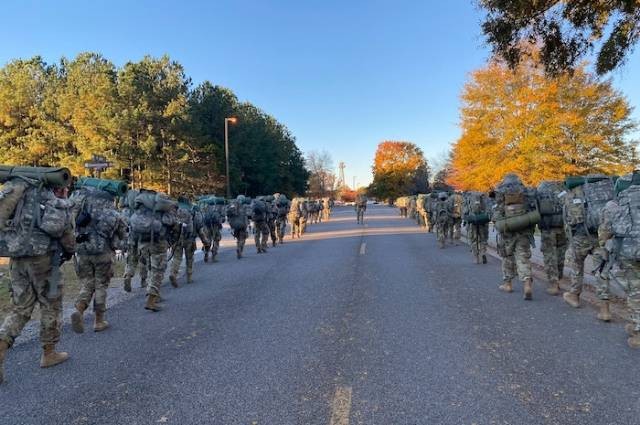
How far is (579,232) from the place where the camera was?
6.91 metres

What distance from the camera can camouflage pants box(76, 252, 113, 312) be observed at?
6117mm

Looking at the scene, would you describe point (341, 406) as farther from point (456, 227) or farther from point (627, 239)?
point (456, 227)

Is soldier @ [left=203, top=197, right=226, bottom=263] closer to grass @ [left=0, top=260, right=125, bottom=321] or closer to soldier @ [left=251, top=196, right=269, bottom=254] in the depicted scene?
soldier @ [left=251, top=196, right=269, bottom=254]

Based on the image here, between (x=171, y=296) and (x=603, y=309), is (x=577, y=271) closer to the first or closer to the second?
(x=603, y=309)

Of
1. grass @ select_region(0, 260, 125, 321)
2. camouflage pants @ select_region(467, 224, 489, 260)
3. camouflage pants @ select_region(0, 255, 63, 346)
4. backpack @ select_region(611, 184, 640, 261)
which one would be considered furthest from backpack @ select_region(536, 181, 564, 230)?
grass @ select_region(0, 260, 125, 321)

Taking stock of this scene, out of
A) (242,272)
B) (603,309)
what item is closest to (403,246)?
(242,272)

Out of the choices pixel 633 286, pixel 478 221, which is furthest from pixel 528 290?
pixel 478 221

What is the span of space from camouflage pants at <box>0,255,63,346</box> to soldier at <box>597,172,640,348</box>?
19.9 ft

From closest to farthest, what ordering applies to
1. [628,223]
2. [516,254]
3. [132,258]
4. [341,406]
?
[341,406], [628,223], [516,254], [132,258]

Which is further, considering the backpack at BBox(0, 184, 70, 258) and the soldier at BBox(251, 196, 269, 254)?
the soldier at BBox(251, 196, 269, 254)

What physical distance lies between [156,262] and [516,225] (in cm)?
582

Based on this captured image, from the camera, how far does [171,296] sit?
8.50 meters

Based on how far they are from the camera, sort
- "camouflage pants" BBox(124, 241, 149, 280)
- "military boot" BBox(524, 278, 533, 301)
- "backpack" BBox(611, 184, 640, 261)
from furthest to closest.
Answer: "camouflage pants" BBox(124, 241, 149, 280), "military boot" BBox(524, 278, 533, 301), "backpack" BBox(611, 184, 640, 261)

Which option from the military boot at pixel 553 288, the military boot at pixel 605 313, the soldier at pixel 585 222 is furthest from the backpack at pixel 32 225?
the military boot at pixel 553 288
